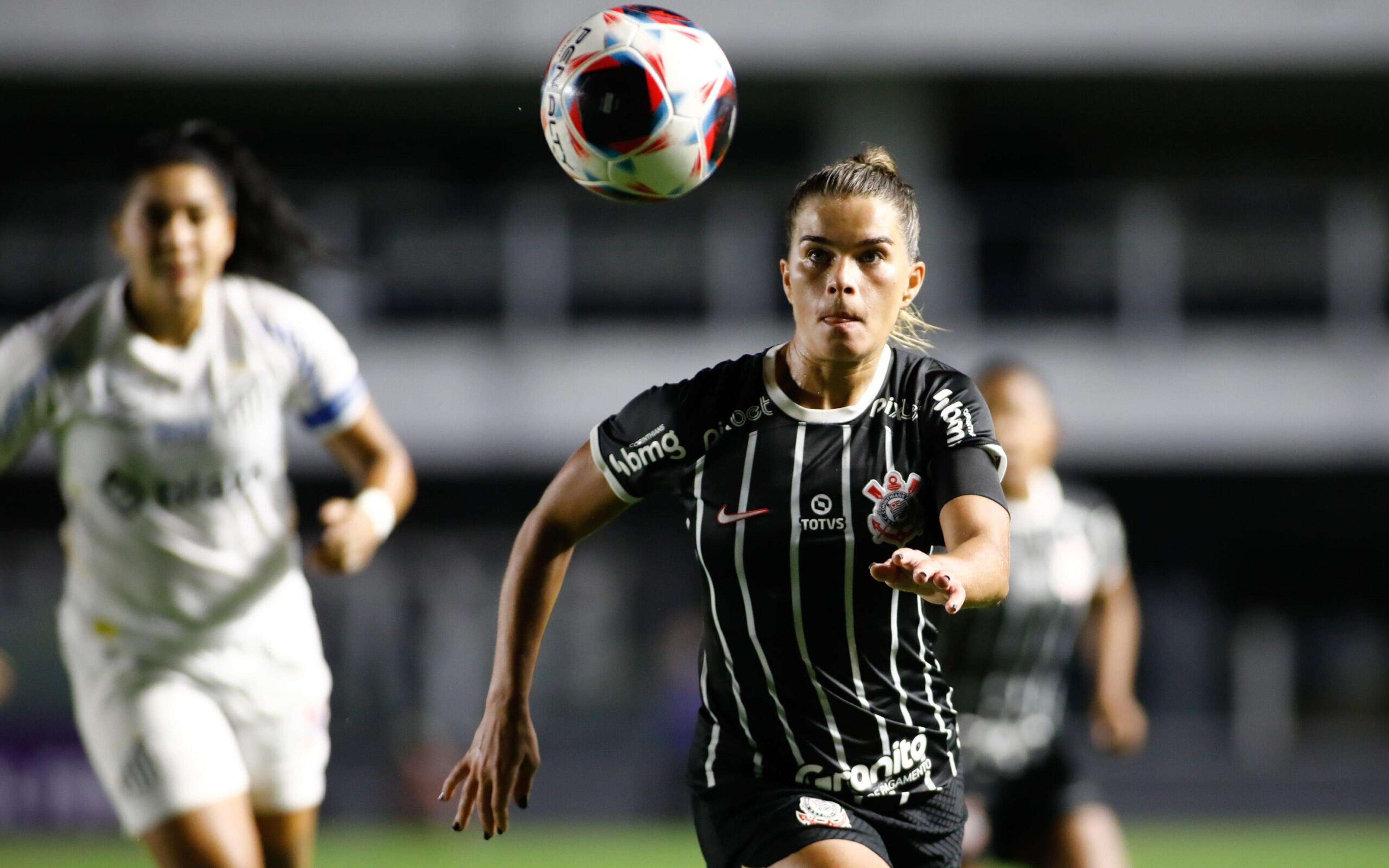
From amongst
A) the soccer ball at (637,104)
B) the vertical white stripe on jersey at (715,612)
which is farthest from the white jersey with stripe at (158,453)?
the vertical white stripe on jersey at (715,612)

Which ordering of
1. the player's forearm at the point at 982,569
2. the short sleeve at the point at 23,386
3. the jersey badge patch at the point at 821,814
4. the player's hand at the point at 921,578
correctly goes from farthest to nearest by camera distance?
the short sleeve at the point at 23,386
the jersey badge patch at the point at 821,814
the player's forearm at the point at 982,569
the player's hand at the point at 921,578

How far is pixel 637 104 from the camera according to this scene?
3.76m

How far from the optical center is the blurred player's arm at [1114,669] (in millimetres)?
5766

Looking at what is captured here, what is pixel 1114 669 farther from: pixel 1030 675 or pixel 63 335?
pixel 63 335

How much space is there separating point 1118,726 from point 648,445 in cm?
299

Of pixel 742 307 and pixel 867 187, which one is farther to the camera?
pixel 742 307

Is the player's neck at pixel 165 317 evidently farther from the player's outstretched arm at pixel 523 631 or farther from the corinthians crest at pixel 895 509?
the corinthians crest at pixel 895 509

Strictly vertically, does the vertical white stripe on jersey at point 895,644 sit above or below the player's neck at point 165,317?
below

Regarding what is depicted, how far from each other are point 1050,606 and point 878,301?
2397mm

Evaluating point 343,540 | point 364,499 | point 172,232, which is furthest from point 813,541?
point 172,232

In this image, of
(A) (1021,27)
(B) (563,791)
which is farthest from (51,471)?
(A) (1021,27)

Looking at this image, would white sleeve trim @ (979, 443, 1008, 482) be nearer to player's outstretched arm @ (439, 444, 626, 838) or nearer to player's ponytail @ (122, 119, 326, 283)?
player's outstretched arm @ (439, 444, 626, 838)

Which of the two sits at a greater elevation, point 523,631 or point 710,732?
point 523,631

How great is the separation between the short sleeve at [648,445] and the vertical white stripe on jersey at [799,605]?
0.22 m
